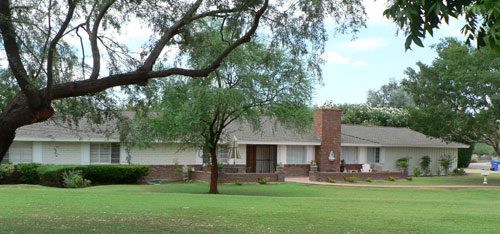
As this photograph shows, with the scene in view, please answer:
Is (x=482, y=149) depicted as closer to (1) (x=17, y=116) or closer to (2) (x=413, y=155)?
(2) (x=413, y=155)

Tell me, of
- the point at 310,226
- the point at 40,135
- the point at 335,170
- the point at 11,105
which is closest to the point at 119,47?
the point at 11,105

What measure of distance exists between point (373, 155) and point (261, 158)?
9745mm

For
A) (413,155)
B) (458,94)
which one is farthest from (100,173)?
(413,155)

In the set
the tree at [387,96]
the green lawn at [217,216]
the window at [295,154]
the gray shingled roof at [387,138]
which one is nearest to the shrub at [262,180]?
the window at [295,154]

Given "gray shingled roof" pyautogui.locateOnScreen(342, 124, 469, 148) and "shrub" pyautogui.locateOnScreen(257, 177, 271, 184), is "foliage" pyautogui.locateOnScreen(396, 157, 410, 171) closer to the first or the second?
"gray shingled roof" pyautogui.locateOnScreen(342, 124, 469, 148)

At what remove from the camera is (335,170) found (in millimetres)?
35562

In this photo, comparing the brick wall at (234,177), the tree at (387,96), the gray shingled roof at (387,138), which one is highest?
the tree at (387,96)

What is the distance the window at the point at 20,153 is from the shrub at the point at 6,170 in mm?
2191

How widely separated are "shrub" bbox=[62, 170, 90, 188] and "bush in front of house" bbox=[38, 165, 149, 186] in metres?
0.26

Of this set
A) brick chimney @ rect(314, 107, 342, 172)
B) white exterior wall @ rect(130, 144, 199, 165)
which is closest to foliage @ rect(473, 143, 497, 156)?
brick chimney @ rect(314, 107, 342, 172)

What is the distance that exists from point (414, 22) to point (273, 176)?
25156 mm

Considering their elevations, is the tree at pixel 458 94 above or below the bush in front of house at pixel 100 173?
above

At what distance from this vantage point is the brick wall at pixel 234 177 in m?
28.5

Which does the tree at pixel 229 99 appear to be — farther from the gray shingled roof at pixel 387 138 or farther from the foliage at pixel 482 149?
the foliage at pixel 482 149
